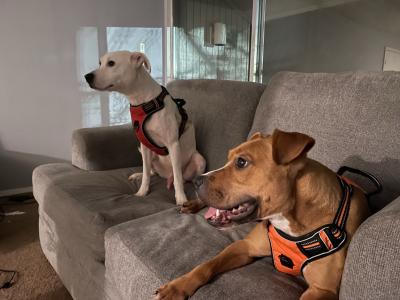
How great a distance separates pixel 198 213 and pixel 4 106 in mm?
2506

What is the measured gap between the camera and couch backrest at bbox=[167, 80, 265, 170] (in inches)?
83.3

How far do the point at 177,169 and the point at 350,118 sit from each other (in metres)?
0.94

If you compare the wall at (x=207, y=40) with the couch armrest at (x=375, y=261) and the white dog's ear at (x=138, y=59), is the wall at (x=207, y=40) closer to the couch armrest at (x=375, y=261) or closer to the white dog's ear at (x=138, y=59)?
the white dog's ear at (x=138, y=59)

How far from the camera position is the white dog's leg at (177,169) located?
197cm

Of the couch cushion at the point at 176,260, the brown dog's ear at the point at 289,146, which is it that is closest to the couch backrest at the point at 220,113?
the couch cushion at the point at 176,260

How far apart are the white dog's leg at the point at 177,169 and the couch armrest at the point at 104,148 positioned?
536mm

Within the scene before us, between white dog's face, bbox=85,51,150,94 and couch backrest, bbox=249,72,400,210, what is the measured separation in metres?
0.80

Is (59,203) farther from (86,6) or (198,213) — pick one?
(86,6)

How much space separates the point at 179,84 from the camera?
106 inches

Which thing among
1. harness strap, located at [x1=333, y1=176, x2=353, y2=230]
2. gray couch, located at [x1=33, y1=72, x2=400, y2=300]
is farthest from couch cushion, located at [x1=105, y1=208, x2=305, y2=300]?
harness strap, located at [x1=333, y1=176, x2=353, y2=230]

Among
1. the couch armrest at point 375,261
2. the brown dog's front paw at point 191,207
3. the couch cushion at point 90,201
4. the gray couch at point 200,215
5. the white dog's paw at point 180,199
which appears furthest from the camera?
the white dog's paw at point 180,199

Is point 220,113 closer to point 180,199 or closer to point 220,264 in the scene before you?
point 180,199

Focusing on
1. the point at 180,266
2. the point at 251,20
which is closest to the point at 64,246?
the point at 180,266

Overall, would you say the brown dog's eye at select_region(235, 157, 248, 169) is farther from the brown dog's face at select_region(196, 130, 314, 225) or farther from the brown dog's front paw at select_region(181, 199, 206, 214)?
the brown dog's front paw at select_region(181, 199, 206, 214)
